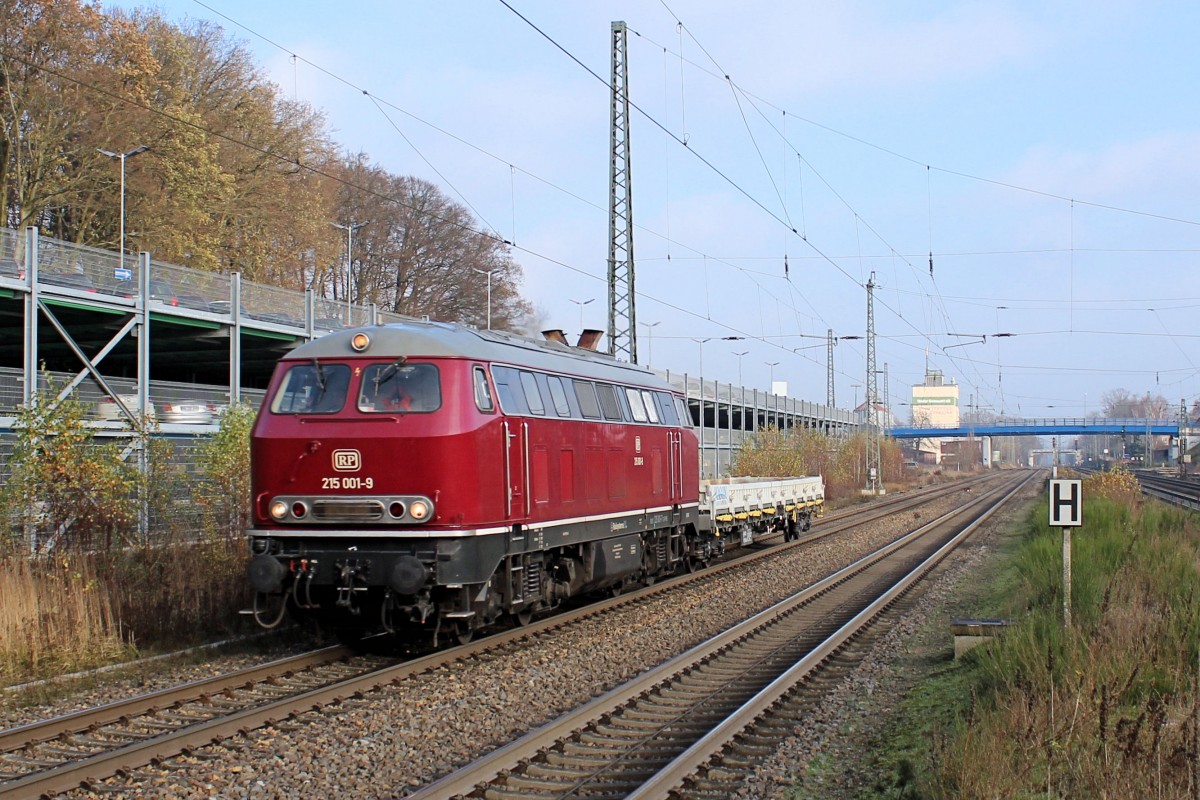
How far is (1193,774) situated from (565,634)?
8773 millimetres

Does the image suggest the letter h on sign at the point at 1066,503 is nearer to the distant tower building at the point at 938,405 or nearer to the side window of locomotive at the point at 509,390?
the side window of locomotive at the point at 509,390

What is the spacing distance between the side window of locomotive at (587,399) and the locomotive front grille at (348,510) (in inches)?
167

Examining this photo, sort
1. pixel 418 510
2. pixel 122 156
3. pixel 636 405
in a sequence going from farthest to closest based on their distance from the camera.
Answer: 1. pixel 122 156
2. pixel 636 405
3. pixel 418 510

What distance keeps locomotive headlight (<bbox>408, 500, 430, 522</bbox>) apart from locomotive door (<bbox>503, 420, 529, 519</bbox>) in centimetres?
118

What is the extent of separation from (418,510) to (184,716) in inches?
122

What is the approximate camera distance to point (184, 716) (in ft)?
30.4

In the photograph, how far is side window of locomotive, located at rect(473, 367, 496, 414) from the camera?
481 inches

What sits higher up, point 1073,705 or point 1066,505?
point 1066,505

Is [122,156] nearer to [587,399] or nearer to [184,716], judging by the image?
[587,399]

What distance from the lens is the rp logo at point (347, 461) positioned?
11.8m

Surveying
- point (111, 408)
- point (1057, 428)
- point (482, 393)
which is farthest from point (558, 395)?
point (1057, 428)

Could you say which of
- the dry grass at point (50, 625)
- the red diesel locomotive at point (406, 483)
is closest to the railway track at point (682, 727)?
the red diesel locomotive at point (406, 483)

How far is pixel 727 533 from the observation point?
2419 cm

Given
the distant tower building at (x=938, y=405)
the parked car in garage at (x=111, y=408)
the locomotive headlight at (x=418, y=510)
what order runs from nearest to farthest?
1. the locomotive headlight at (x=418, y=510)
2. the parked car in garage at (x=111, y=408)
3. the distant tower building at (x=938, y=405)
